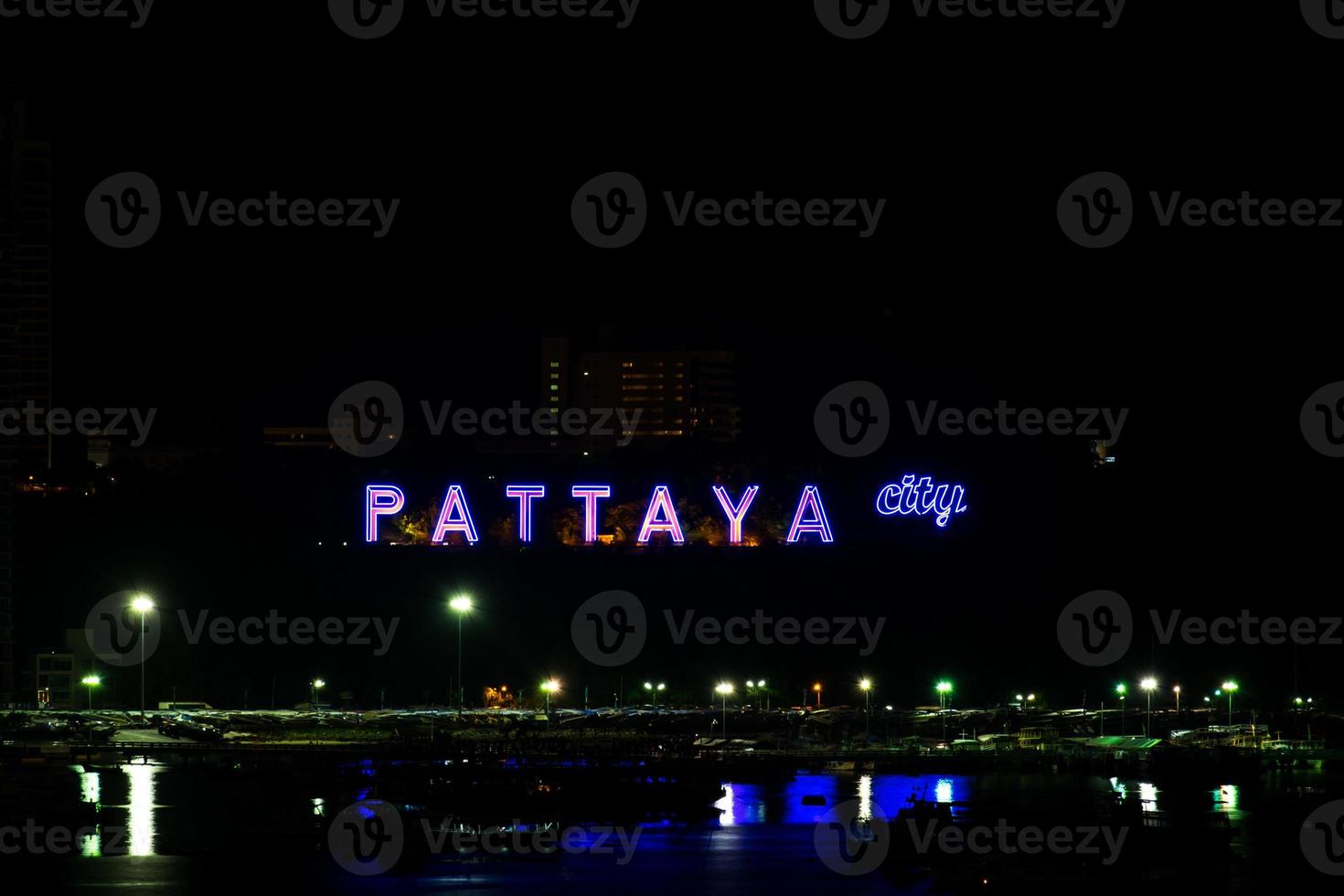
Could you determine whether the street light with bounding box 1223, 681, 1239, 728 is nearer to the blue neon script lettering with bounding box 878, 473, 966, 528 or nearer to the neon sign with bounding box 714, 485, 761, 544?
the blue neon script lettering with bounding box 878, 473, 966, 528

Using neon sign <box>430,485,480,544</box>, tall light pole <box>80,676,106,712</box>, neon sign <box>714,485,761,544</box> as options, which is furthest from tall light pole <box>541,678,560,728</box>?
tall light pole <box>80,676,106,712</box>

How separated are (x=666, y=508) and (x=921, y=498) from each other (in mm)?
14086

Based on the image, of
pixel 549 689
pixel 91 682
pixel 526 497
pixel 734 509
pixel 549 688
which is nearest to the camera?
pixel 549 688

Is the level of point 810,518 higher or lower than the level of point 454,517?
lower

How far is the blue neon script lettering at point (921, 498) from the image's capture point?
76875mm

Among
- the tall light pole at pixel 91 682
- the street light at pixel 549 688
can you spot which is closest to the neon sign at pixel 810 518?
the street light at pixel 549 688

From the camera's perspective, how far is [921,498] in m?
77.0

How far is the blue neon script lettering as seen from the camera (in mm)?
76875

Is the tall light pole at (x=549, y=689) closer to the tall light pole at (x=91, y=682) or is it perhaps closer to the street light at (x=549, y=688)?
the street light at (x=549, y=688)

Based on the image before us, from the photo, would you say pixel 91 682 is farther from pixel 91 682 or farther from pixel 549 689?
pixel 549 689

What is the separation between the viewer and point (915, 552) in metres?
83.1

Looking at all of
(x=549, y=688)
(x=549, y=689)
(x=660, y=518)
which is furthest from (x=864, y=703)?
(x=549, y=688)

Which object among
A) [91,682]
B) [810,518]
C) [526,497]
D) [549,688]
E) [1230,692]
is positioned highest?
[526,497]

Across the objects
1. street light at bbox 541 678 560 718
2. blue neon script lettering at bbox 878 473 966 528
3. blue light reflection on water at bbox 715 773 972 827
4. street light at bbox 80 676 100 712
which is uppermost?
blue neon script lettering at bbox 878 473 966 528
